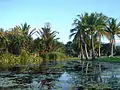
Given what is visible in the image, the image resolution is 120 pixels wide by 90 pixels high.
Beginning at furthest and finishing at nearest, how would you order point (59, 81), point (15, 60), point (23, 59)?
1. point (23, 59)
2. point (15, 60)
3. point (59, 81)

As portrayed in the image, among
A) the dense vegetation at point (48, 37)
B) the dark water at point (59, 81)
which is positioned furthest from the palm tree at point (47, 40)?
the dark water at point (59, 81)

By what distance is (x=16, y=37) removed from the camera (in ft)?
147

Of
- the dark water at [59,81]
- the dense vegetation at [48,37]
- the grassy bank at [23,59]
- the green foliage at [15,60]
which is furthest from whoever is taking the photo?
the dense vegetation at [48,37]

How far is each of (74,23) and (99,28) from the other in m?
5.11

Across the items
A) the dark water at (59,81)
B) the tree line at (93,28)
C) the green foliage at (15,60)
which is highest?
the tree line at (93,28)

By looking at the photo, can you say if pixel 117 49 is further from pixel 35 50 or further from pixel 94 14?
pixel 35 50

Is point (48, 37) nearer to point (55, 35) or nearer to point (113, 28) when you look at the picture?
point (55, 35)

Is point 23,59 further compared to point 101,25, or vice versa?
point 101,25

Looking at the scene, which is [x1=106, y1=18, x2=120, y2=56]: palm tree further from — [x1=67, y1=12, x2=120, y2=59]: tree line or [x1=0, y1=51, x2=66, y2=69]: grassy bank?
[x1=0, y1=51, x2=66, y2=69]: grassy bank

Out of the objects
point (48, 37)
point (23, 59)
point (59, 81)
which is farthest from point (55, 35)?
point (59, 81)

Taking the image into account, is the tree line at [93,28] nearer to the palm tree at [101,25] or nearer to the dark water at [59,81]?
the palm tree at [101,25]

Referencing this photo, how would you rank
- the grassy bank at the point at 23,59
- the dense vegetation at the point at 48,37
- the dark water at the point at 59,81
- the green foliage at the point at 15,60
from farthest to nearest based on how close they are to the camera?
the dense vegetation at the point at 48,37 → the green foliage at the point at 15,60 → the grassy bank at the point at 23,59 → the dark water at the point at 59,81

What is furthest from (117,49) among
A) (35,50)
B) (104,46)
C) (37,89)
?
(37,89)

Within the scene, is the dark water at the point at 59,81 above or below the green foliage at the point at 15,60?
below
